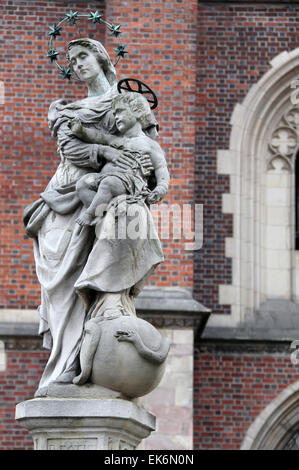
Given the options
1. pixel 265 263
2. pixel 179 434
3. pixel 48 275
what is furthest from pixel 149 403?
pixel 48 275

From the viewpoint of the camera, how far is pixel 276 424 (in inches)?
479

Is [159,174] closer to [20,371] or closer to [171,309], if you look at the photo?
[171,309]

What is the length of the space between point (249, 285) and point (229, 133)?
1.78m

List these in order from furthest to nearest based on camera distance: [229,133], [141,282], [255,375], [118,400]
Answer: [229,133]
[255,375]
[141,282]
[118,400]

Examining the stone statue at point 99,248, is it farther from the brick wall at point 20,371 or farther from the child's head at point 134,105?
the brick wall at point 20,371

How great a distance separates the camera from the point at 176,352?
37.5ft

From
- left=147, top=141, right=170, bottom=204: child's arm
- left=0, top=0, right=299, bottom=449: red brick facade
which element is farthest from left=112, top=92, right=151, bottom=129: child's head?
left=0, top=0, right=299, bottom=449: red brick facade

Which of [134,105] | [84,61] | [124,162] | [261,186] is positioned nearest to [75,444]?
[124,162]

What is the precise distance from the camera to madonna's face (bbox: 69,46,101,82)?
6.43m

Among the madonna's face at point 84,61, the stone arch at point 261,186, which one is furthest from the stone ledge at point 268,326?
the madonna's face at point 84,61

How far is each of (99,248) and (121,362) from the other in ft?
1.99

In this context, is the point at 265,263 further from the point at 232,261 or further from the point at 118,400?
the point at 118,400

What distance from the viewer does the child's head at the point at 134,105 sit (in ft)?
20.1

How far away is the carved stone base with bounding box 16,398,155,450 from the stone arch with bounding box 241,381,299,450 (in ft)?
21.7
